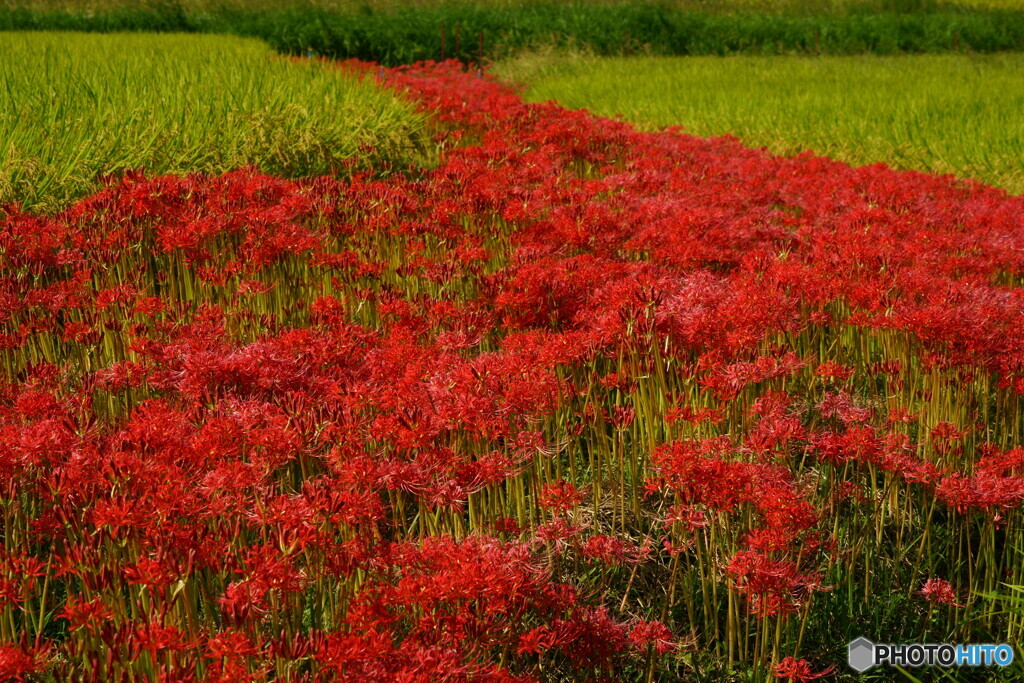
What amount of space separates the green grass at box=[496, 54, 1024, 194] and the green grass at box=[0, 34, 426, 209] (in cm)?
436

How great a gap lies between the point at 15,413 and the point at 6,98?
505 centimetres

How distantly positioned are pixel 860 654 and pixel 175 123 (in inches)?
228

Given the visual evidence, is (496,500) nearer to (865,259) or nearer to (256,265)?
(256,265)

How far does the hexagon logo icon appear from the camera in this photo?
2.65m

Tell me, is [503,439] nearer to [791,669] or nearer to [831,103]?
[791,669]

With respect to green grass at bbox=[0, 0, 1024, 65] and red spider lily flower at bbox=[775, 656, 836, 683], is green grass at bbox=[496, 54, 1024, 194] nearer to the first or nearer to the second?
green grass at bbox=[0, 0, 1024, 65]

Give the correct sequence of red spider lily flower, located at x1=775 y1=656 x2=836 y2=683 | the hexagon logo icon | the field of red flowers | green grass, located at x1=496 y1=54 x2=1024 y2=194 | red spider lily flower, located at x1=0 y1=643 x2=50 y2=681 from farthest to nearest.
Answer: green grass, located at x1=496 y1=54 x2=1024 y2=194 → the hexagon logo icon → red spider lily flower, located at x1=775 y1=656 x2=836 y2=683 → the field of red flowers → red spider lily flower, located at x1=0 y1=643 x2=50 y2=681

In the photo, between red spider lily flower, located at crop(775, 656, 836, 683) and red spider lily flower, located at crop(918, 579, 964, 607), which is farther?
red spider lily flower, located at crop(918, 579, 964, 607)

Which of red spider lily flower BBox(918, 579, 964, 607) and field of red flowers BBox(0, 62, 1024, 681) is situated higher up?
field of red flowers BBox(0, 62, 1024, 681)

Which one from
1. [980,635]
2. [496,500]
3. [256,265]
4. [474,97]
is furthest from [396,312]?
[474,97]

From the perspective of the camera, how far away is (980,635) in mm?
2836

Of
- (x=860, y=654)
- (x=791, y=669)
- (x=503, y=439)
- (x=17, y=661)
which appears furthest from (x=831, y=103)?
(x=17, y=661)

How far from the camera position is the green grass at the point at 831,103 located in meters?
9.17

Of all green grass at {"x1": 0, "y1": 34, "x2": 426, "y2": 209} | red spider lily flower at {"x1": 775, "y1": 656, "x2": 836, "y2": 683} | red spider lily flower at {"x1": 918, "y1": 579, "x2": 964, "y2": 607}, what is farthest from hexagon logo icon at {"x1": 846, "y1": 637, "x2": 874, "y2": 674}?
green grass at {"x1": 0, "y1": 34, "x2": 426, "y2": 209}
